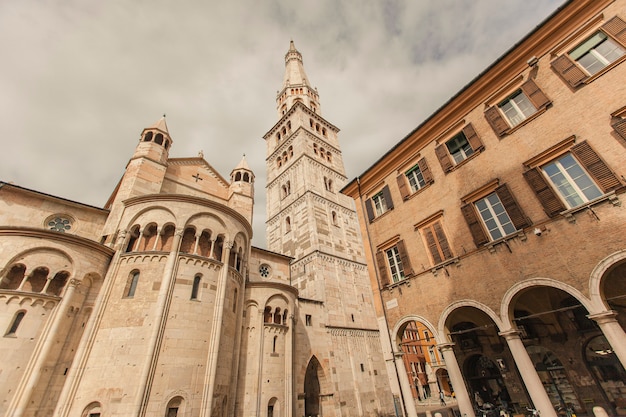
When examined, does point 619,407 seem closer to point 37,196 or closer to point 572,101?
point 572,101

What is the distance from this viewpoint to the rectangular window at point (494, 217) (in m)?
9.71

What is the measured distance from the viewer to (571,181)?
8461 mm

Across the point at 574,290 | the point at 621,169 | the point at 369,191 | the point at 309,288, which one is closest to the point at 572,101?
the point at 621,169

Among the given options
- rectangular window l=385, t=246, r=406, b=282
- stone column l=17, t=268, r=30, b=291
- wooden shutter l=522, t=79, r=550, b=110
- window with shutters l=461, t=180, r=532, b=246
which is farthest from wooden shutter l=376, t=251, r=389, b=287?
stone column l=17, t=268, r=30, b=291

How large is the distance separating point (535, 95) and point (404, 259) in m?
7.87

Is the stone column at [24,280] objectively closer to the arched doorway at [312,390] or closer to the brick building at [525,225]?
the brick building at [525,225]

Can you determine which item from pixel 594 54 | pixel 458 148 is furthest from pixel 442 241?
pixel 594 54

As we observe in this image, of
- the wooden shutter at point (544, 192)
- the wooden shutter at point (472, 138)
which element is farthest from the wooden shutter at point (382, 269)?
the wooden shutter at point (544, 192)

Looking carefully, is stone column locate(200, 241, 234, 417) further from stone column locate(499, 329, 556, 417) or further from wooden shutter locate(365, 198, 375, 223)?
stone column locate(499, 329, 556, 417)

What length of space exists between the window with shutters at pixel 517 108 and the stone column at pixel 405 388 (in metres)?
10.1

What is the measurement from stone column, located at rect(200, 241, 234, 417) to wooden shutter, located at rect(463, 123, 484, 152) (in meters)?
12.9

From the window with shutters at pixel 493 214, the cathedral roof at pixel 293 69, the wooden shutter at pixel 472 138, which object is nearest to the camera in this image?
the window with shutters at pixel 493 214

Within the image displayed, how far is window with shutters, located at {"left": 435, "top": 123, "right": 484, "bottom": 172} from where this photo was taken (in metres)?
11.3

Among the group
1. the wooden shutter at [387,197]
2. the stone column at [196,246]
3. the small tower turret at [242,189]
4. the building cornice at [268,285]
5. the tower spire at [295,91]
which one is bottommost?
the building cornice at [268,285]
